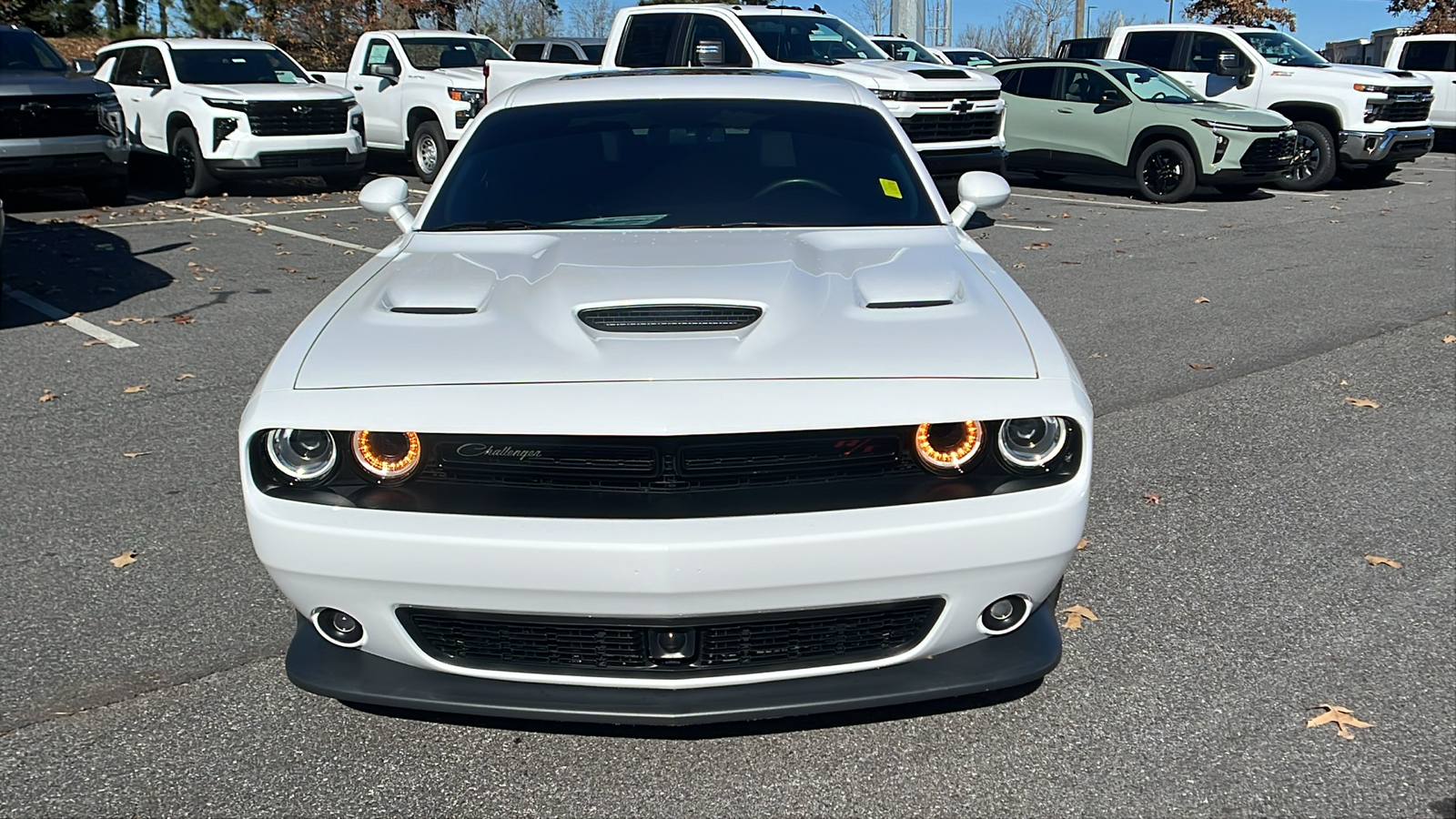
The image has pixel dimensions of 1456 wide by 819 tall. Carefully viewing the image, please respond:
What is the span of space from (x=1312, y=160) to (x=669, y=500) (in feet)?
54.1

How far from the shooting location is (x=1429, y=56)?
22.5 meters

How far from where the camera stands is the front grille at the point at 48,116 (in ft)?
41.0

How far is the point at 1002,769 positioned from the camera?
303 cm

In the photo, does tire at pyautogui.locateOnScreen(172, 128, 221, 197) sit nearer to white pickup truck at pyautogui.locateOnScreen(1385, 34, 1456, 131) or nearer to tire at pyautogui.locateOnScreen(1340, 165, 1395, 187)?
tire at pyautogui.locateOnScreen(1340, 165, 1395, 187)

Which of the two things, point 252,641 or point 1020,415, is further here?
point 252,641

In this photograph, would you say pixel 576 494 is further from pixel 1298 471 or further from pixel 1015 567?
pixel 1298 471

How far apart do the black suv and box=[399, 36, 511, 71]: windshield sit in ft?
14.2

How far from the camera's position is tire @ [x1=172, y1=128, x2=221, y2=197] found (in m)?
14.5

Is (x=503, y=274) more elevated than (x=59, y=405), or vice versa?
(x=503, y=274)

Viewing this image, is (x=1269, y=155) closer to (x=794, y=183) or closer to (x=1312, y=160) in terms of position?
(x=1312, y=160)

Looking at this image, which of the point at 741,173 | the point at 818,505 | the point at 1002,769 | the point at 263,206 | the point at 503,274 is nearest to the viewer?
the point at 818,505

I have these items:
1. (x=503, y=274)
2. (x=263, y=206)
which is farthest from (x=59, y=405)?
(x=263, y=206)

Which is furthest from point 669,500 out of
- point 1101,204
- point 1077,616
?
point 1101,204

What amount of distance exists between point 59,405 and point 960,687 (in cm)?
504
